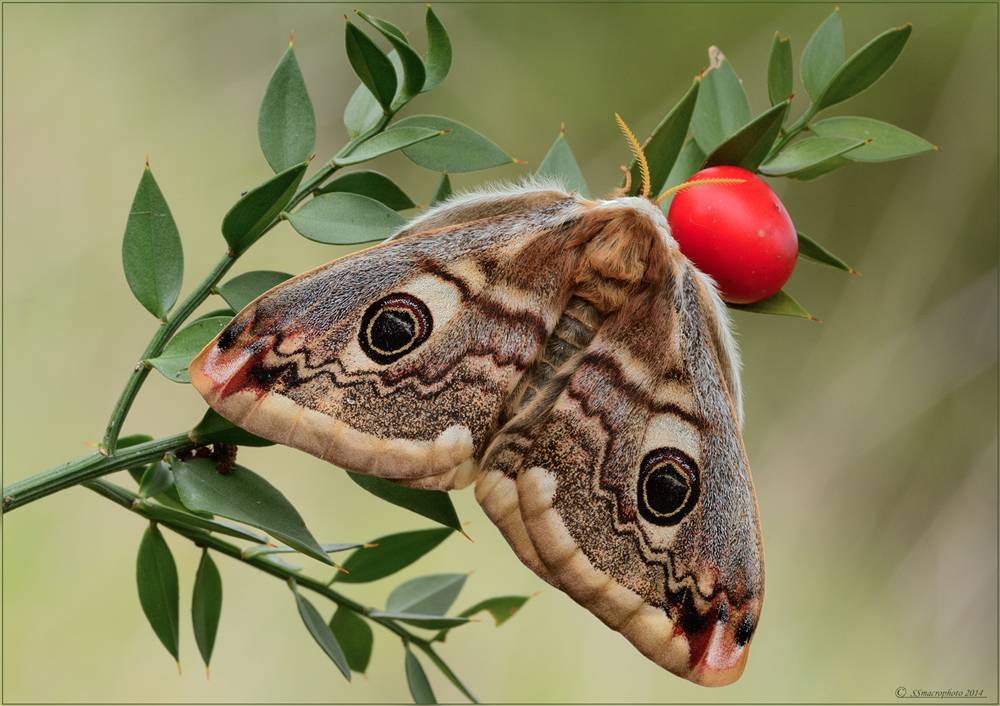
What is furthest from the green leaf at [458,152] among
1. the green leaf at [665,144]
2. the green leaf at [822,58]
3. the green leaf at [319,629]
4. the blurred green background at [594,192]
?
the blurred green background at [594,192]

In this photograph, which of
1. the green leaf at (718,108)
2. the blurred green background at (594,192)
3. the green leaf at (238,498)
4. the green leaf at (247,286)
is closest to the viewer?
the green leaf at (238,498)

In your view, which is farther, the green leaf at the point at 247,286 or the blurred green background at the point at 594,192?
the blurred green background at the point at 594,192

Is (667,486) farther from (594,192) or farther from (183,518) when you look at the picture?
(594,192)

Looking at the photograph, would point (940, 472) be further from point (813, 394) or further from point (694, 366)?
point (694, 366)

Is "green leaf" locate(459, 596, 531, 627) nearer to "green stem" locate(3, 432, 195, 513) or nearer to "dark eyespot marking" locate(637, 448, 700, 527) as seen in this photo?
"dark eyespot marking" locate(637, 448, 700, 527)

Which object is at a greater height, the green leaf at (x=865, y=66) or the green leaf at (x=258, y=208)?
the green leaf at (x=258, y=208)

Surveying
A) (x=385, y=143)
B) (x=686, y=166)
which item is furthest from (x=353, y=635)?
(x=686, y=166)

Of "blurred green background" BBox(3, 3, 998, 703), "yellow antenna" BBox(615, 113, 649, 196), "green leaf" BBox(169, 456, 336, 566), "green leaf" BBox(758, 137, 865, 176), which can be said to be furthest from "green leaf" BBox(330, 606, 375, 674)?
"blurred green background" BBox(3, 3, 998, 703)

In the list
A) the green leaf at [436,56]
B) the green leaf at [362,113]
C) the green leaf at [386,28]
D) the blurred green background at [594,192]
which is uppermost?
the green leaf at [386,28]

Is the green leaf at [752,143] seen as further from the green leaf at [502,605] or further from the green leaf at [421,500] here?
the green leaf at [502,605]
